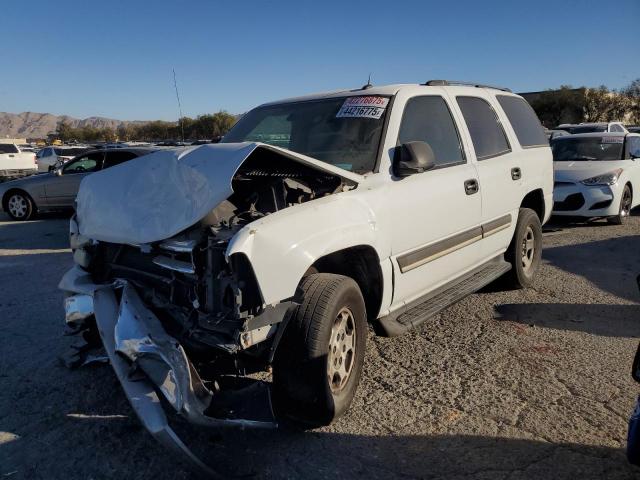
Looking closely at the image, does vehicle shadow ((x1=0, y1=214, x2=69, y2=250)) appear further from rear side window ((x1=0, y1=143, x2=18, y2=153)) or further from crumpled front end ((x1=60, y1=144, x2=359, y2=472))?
rear side window ((x1=0, y1=143, x2=18, y2=153))

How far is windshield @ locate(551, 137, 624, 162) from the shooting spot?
417 inches

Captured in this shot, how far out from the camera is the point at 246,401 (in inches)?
124

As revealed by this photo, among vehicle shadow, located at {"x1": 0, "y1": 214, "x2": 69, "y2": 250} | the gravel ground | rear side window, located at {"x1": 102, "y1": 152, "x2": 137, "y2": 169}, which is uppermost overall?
rear side window, located at {"x1": 102, "y1": 152, "x2": 137, "y2": 169}

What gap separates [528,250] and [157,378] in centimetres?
455

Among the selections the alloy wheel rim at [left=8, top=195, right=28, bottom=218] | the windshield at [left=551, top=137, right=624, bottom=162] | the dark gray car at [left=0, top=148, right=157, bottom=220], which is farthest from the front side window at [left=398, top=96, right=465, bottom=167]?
the alloy wheel rim at [left=8, top=195, right=28, bottom=218]

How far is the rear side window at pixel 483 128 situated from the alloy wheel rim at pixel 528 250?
1030 millimetres

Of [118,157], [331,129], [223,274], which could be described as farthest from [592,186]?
[118,157]

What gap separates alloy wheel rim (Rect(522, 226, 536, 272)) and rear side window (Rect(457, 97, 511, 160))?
3.38 ft

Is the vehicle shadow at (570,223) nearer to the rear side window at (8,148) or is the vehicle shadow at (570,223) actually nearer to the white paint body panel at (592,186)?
the white paint body panel at (592,186)

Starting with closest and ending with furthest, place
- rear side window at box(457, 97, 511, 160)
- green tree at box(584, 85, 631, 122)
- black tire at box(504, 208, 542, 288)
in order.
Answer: rear side window at box(457, 97, 511, 160), black tire at box(504, 208, 542, 288), green tree at box(584, 85, 631, 122)

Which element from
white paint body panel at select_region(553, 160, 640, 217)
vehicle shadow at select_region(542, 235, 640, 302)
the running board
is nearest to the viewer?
the running board

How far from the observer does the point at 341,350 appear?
3252 millimetres

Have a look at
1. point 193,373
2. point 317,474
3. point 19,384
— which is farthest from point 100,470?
point 19,384

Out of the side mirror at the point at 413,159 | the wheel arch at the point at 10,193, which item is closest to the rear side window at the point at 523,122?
the side mirror at the point at 413,159
